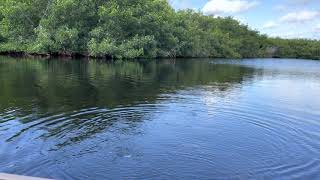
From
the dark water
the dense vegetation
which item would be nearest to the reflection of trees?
the dark water

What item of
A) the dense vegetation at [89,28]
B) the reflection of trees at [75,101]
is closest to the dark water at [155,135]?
the reflection of trees at [75,101]

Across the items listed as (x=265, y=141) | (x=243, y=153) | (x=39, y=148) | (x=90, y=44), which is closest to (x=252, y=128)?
(x=265, y=141)

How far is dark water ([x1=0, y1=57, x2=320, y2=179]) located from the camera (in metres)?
10.2

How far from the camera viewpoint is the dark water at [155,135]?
1025cm

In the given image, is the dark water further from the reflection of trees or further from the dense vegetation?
the dense vegetation

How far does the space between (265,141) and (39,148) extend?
23.4ft

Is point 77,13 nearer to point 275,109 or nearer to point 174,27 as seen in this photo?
point 174,27

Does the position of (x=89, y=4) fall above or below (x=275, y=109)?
above

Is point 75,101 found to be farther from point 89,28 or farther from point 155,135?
point 89,28

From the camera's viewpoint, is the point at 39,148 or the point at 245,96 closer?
the point at 39,148

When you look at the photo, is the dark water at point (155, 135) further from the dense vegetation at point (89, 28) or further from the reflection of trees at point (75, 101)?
the dense vegetation at point (89, 28)

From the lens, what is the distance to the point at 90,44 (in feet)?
191

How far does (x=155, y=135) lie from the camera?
1355 centimetres

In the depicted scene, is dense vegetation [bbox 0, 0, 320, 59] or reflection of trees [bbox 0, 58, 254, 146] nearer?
reflection of trees [bbox 0, 58, 254, 146]
